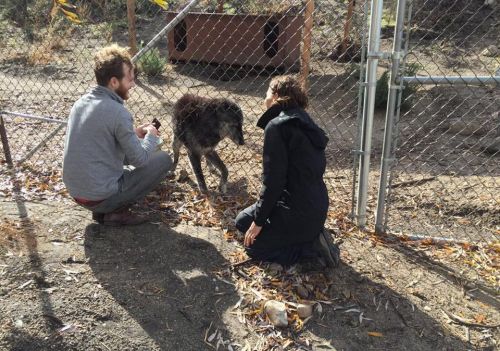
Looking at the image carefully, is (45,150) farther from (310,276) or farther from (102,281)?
(310,276)

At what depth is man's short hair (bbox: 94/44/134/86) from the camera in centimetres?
369

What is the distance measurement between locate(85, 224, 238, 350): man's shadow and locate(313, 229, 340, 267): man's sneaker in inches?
28.9

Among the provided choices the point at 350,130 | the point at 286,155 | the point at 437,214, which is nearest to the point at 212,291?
the point at 286,155

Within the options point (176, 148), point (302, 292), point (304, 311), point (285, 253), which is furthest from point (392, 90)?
point (176, 148)

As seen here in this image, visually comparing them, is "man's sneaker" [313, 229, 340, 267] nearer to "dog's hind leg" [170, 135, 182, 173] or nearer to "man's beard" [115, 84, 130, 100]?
"man's beard" [115, 84, 130, 100]

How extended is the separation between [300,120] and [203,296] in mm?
1441

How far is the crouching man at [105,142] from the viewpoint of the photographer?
12.1ft

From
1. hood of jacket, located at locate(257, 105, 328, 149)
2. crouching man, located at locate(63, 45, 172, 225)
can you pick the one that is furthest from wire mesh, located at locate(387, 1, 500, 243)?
crouching man, located at locate(63, 45, 172, 225)

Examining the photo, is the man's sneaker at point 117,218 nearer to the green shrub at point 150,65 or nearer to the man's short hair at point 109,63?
the man's short hair at point 109,63

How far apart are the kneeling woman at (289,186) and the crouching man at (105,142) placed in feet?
3.69

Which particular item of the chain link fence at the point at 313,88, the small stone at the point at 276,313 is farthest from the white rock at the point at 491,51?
the small stone at the point at 276,313

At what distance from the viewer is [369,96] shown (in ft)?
11.9

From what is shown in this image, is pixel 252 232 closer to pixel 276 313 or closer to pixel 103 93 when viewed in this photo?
pixel 276 313

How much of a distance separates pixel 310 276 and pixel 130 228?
5.50 feet
